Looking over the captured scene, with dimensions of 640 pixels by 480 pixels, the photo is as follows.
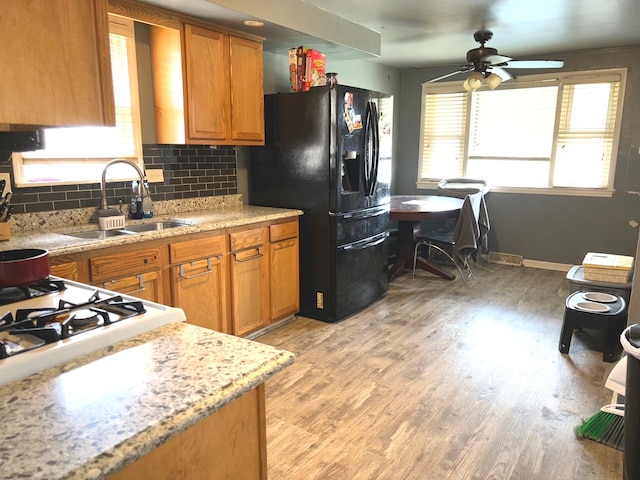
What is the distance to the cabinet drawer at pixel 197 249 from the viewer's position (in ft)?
8.63

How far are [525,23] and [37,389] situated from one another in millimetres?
4133

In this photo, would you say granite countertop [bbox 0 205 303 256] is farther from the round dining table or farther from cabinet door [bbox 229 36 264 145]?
the round dining table

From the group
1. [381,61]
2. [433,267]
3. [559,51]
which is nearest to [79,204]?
[433,267]

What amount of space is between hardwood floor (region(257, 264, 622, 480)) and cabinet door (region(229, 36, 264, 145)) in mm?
1467

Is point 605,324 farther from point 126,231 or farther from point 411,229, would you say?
point 126,231

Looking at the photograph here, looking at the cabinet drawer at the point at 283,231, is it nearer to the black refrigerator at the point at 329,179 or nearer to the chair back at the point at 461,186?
the black refrigerator at the point at 329,179

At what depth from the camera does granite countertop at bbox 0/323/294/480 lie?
68 centimetres

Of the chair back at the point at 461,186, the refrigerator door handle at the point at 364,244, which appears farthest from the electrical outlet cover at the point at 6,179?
the chair back at the point at 461,186

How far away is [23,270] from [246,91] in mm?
2239

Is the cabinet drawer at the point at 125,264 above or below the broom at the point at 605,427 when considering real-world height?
above

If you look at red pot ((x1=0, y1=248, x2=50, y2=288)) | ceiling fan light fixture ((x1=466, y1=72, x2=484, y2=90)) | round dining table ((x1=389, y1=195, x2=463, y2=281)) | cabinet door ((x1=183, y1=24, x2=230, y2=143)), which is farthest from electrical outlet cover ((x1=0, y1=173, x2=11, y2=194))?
ceiling fan light fixture ((x1=466, y1=72, x2=484, y2=90))

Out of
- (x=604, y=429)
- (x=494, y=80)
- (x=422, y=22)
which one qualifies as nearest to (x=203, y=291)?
(x=604, y=429)

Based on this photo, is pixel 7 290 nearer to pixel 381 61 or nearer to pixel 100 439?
pixel 100 439

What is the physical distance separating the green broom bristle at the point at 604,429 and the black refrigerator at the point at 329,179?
5.95 ft
